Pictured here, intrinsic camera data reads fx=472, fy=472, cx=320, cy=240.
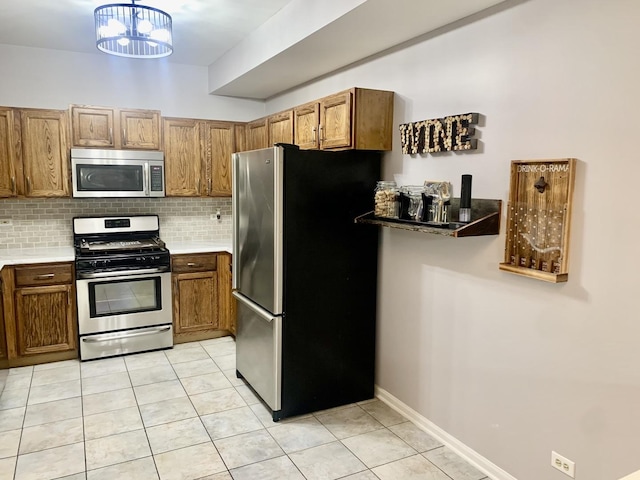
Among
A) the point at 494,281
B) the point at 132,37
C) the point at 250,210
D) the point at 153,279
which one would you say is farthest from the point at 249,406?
the point at 132,37

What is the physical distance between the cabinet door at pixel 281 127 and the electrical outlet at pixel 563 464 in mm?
2804

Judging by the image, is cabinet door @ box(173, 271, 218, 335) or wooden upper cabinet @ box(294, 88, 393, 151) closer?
wooden upper cabinet @ box(294, 88, 393, 151)

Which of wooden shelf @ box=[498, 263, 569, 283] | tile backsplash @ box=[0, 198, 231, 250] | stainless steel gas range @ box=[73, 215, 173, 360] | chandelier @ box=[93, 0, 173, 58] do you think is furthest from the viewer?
tile backsplash @ box=[0, 198, 231, 250]

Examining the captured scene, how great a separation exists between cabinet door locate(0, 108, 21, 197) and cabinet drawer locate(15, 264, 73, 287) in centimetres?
70

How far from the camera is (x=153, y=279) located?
4.35m

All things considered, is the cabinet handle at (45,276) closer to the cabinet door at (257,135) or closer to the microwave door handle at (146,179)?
the microwave door handle at (146,179)

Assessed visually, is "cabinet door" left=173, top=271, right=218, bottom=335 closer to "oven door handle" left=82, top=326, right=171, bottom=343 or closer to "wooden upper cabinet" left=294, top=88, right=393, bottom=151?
"oven door handle" left=82, top=326, right=171, bottom=343

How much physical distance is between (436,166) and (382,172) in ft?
1.75

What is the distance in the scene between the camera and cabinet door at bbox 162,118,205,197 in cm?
459

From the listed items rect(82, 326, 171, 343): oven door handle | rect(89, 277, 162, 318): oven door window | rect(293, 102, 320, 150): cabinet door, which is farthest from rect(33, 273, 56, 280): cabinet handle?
rect(293, 102, 320, 150): cabinet door

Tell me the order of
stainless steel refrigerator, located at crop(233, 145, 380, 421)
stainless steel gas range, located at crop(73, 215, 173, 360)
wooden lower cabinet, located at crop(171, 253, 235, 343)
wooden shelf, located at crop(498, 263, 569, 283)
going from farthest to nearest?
wooden lower cabinet, located at crop(171, 253, 235, 343)
stainless steel gas range, located at crop(73, 215, 173, 360)
stainless steel refrigerator, located at crop(233, 145, 380, 421)
wooden shelf, located at crop(498, 263, 569, 283)

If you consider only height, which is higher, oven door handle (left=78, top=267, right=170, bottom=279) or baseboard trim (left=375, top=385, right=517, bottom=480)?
oven door handle (left=78, top=267, right=170, bottom=279)

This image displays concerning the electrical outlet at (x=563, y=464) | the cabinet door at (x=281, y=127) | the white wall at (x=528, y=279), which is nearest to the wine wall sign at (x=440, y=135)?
the white wall at (x=528, y=279)

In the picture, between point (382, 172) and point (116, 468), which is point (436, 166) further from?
point (116, 468)
